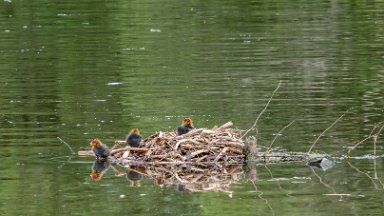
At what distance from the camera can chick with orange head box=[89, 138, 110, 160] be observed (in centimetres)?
1706

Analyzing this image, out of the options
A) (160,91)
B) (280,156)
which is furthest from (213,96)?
(280,156)

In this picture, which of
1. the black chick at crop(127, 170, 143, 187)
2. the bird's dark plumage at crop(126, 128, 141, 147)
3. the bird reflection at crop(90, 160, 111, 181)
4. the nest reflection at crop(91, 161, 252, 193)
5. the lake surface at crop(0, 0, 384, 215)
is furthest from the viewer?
the bird's dark plumage at crop(126, 128, 141, 147)

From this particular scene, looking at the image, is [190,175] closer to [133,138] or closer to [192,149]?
[192,149]

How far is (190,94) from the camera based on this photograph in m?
23.7

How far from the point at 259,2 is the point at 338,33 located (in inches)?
481

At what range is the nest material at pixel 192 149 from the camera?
16.8 metres

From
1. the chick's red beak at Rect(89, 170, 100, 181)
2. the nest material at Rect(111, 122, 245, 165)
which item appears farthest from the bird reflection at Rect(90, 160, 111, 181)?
the nest material at Rect(111, 122, 245, 165)

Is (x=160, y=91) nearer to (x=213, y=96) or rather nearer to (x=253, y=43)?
(x=213, y=96)

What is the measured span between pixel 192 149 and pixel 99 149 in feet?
4.24

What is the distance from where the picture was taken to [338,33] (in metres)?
35.7

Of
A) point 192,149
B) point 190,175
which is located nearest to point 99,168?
point 192,149

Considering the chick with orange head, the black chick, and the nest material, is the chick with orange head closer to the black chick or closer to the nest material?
the nest material

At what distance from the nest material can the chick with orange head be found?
264 millimetres

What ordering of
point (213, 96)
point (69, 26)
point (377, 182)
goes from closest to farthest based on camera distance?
point (377, 182) < point (213, 96) < point (69, 26)
